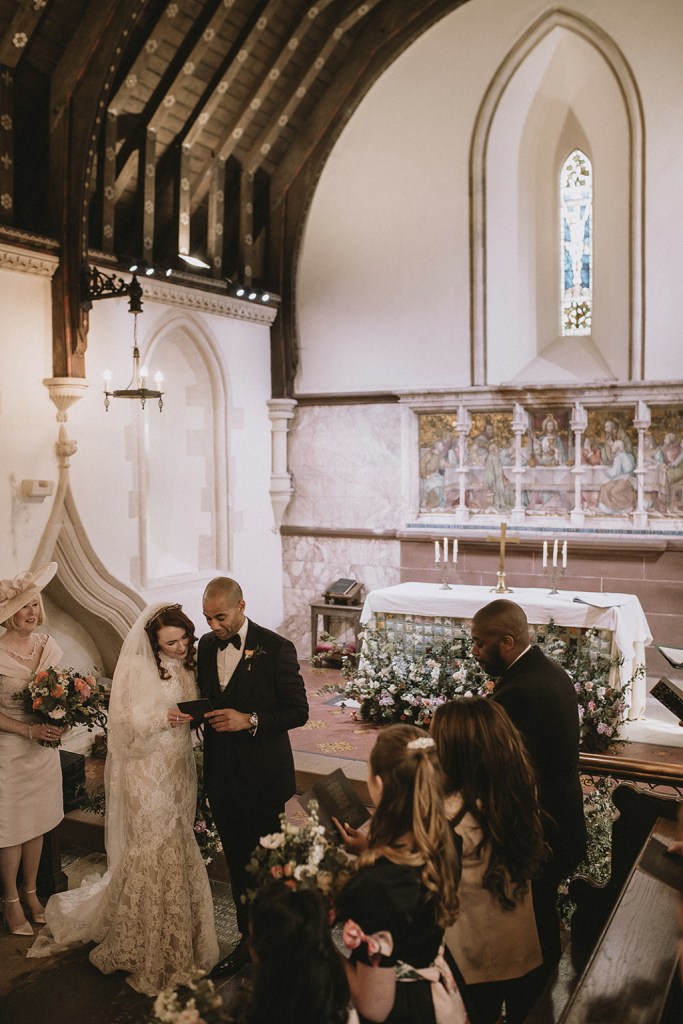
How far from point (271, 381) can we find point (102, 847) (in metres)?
5.99

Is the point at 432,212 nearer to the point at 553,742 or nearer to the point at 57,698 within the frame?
the point at 57,698

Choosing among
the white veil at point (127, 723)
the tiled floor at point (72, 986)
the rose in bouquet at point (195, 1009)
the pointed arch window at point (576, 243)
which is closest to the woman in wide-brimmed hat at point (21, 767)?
the tiled floor at point (72, 986)

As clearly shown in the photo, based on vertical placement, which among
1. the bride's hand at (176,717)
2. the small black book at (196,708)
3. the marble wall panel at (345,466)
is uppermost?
the marble wall panel at (345,466)

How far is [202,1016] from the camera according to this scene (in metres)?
2.01

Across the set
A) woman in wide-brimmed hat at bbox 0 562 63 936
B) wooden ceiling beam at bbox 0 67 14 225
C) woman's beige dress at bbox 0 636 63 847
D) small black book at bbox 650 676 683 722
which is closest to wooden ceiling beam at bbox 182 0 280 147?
wooden ceiling beam at bbox 0 67 14 225

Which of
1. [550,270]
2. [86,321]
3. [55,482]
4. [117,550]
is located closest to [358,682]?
[117,550]

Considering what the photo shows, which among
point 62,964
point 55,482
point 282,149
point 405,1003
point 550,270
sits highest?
point 282,149

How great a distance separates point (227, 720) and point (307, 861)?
1.33 metres

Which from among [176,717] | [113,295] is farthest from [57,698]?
[113,295]

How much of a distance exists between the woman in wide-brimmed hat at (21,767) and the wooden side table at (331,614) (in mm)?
5452

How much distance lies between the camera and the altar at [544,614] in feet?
23.8

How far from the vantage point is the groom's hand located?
11.7 ft

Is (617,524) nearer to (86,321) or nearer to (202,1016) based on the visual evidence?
(86,321)

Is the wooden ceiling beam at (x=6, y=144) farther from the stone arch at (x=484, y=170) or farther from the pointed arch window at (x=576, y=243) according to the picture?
the pointed arch window at (x=576, y=243)
